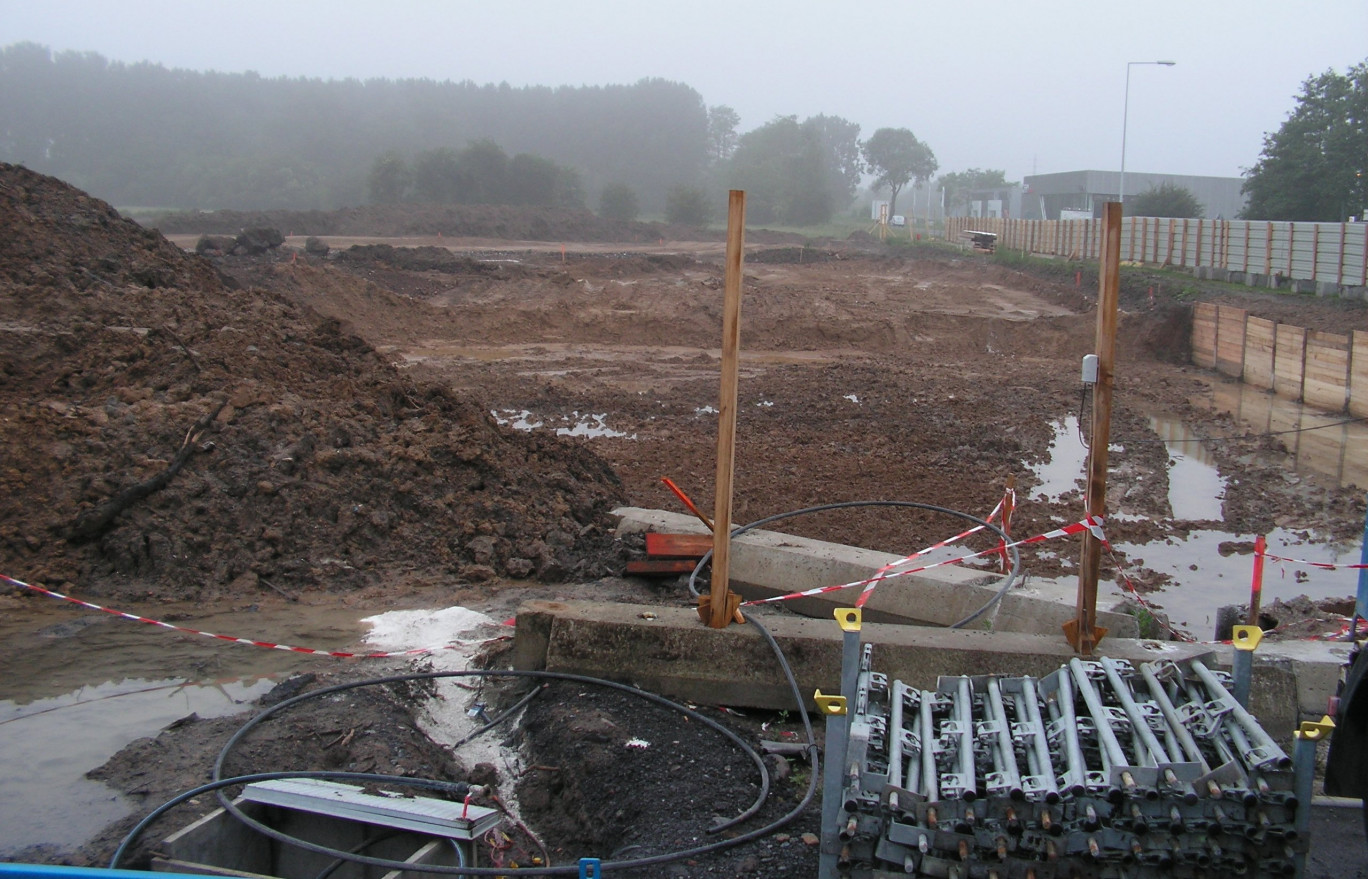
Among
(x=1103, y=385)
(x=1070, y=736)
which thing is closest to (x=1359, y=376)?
(x=1103, y=385)

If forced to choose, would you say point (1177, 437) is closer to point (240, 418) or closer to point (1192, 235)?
point (240, 418)

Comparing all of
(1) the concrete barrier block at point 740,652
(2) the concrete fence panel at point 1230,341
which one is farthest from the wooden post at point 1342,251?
(1) the concrete barrier block at point 740,652

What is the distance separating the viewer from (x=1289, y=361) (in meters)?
17.3

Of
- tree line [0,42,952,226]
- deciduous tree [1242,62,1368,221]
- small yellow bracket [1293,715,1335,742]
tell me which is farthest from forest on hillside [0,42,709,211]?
small yellow bracket [1293,715,1335,742]

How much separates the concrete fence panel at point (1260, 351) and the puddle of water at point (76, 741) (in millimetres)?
18401

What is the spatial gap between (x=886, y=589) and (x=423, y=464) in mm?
4060

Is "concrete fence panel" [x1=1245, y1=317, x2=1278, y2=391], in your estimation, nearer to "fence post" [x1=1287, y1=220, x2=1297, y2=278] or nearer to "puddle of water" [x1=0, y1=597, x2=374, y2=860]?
"fence post" [x1=1287, y1=220, x2=1297, y2=278]

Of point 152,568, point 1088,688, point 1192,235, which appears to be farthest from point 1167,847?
point 1192,235

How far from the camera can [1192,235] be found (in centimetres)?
3259

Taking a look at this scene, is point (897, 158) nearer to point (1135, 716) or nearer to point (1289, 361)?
point (1289, 361)

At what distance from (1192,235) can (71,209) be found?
1263 inches

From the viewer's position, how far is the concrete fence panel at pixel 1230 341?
64.1 feet

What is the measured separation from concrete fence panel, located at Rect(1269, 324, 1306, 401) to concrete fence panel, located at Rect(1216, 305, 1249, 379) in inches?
58.7

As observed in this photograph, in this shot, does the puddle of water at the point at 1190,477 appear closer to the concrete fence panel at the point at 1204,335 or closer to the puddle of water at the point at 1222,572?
the puddle of water at the point at 1222,572
